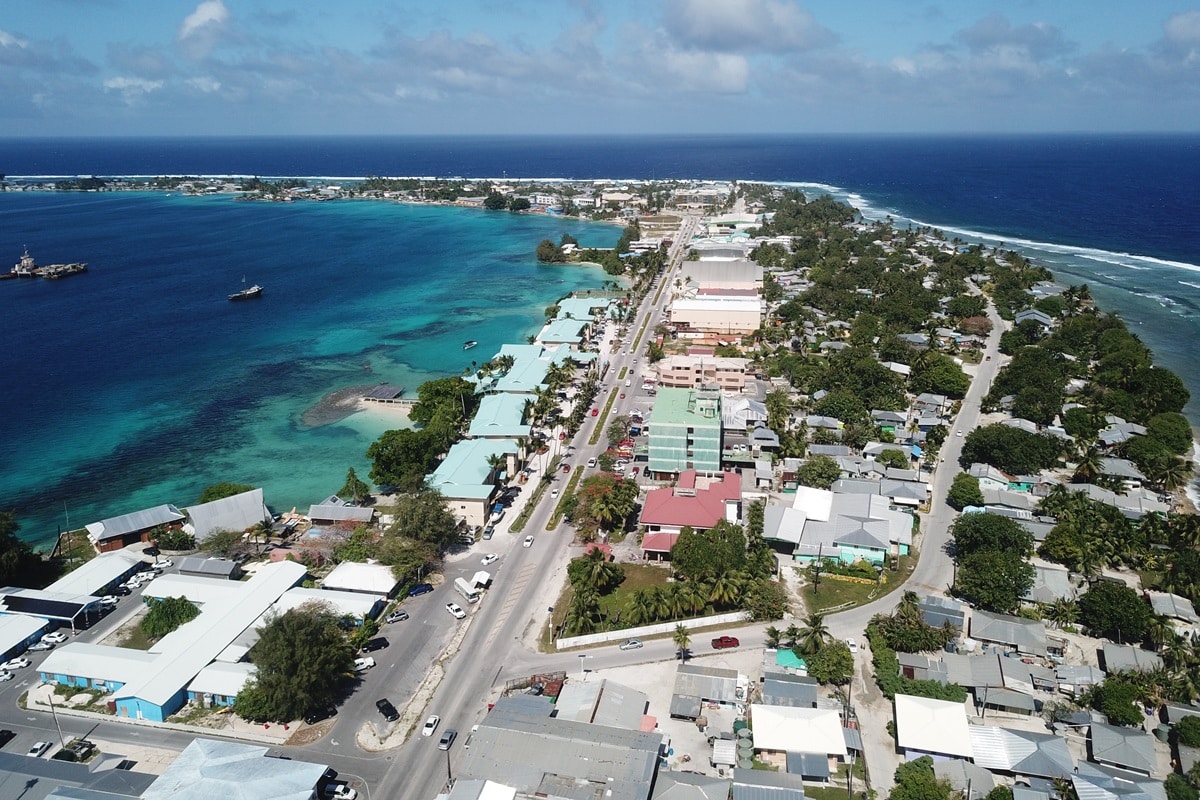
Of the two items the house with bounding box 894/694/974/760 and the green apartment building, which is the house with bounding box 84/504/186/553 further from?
the house with bounding box 894/694/974/760

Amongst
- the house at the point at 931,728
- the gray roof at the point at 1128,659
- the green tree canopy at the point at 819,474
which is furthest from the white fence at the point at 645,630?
the gray roof at the point at 1128,659

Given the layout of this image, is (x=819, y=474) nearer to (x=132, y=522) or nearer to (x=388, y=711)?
(x=388, y=711)

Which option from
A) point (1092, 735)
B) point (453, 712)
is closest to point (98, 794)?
point (453, 712)

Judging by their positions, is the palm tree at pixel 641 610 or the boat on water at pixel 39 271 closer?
the palm tree at pixel 641 610

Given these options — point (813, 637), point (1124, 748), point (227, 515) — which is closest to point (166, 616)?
point (227, 515)

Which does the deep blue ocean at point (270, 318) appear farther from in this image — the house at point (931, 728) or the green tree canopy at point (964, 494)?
the house at point (931, 728)

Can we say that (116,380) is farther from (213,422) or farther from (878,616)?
(878,616)

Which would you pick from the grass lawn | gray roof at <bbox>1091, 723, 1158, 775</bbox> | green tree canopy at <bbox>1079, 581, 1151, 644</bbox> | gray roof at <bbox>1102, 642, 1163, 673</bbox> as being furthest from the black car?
green tree canopy at <bbox>1079, 581, 1151, 644</bbox>
